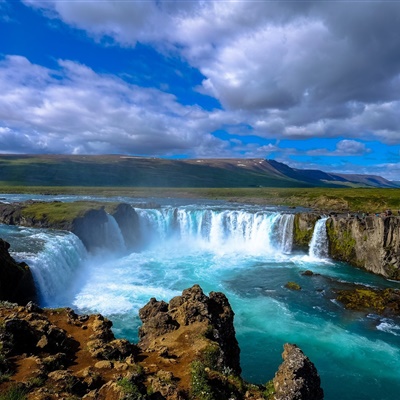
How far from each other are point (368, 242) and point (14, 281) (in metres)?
47.8

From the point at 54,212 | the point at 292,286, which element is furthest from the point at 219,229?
the point at 54,212

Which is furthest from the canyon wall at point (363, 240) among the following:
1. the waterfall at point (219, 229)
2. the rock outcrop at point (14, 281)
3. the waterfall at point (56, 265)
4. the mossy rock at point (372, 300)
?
the rock outcrop at point (14, 281)

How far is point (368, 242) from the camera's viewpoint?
49.3 meters

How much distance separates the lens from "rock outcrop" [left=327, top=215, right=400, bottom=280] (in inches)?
1806

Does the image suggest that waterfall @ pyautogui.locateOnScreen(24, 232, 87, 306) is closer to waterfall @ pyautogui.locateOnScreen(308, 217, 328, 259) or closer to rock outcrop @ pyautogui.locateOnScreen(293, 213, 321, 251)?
rock outcrop @ pyautogui.locateOnScreen(293, 213, 321, 251)

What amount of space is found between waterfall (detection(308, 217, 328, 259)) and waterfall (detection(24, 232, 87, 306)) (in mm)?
38282

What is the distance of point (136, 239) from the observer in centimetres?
6378

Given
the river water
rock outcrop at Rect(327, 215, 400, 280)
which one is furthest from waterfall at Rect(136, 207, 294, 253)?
rock outcrop at Rect(327, 215, 400, 280)

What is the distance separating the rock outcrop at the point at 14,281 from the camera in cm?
2695

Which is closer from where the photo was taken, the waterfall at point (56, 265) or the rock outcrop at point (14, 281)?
the rock outcrop at point (14, 281)

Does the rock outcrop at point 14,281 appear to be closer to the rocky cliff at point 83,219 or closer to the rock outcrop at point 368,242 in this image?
the rocky cliff at point 83,219

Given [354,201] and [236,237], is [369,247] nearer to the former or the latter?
[236,237]

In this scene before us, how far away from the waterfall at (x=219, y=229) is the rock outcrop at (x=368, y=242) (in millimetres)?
8774

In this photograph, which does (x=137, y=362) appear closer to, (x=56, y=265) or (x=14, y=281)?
(x=14, y=281)
